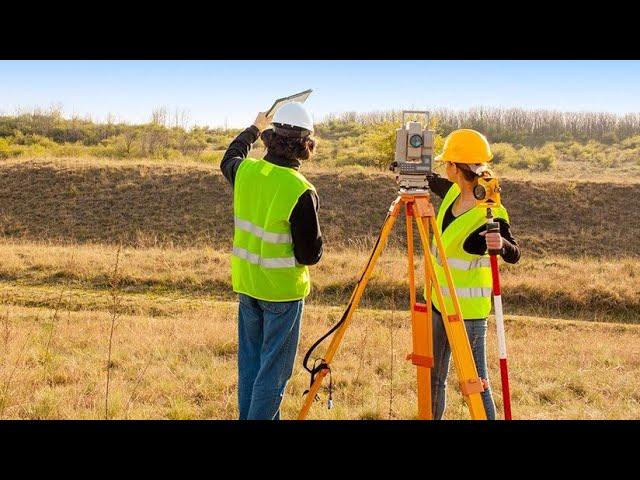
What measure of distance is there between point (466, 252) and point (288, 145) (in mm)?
1176

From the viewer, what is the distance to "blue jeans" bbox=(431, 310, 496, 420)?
150 inches

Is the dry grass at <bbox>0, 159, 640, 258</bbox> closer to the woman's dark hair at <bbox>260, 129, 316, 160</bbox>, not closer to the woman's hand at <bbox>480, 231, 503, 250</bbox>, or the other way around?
the woman's dark hair at <bbox>260, 129, 316, 160</bbox>

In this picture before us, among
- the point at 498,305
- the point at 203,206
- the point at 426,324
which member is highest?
the point at 498,305

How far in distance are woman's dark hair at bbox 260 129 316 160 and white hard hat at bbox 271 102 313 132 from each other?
0.07m

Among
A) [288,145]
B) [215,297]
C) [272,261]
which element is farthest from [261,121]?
[215,297]

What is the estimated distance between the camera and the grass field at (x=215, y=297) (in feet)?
18.7

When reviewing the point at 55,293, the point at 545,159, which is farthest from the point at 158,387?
the point at 545,159

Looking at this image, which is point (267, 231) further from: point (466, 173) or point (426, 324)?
point (466, 173)

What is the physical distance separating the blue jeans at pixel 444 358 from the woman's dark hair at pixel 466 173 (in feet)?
2.60

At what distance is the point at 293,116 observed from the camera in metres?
3.55

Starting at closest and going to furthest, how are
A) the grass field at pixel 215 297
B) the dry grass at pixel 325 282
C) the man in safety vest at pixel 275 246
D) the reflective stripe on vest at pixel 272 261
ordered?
the man in safety vest at pixel 275 246 → the reflective stripe on vest at pixel 272 261 → the grass field at pixel 215 297 → the dry grass at pixel 325 282

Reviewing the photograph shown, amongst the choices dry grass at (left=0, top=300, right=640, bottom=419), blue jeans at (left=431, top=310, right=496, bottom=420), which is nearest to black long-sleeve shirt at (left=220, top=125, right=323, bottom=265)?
blue jeans at (left=431, top=310, right=496, bottom=420)

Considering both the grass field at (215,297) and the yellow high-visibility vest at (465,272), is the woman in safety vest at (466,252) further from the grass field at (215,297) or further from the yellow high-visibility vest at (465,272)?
the grass field at (215,297)

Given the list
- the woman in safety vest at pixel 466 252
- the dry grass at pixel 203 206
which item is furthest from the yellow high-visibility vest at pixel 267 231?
the dry grass at pixel 203 206
